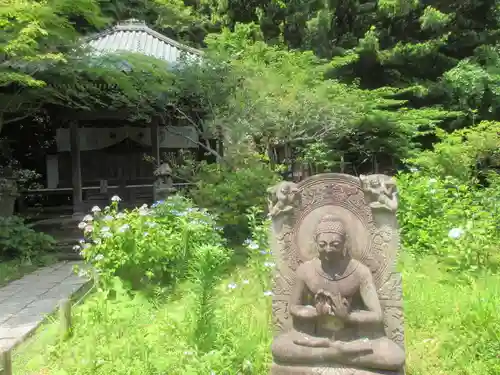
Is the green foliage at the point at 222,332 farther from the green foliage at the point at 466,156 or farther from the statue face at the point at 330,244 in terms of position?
the green foliage at the point at 466,156

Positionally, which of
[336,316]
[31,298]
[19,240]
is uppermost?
[336,316]

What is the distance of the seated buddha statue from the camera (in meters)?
3.23

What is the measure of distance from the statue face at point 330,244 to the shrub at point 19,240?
6.90m

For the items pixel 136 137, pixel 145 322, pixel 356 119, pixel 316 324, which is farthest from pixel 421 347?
pixel 136 137

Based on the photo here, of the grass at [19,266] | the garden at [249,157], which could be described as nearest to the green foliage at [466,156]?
the garden at [249,157]

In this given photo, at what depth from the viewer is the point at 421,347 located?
4.09 m

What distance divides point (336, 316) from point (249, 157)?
6.52 m

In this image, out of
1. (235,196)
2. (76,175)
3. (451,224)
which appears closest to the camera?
(451,224)

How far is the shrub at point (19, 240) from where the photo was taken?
8555 millimetres

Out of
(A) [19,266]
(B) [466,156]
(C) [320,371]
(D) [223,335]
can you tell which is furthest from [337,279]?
(B) [466,156]

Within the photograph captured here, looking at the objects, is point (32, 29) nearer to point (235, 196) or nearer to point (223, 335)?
point (235, 196)

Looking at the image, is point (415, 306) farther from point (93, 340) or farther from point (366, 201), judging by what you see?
point (93, 340)

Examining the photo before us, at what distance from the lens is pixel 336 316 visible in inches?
129

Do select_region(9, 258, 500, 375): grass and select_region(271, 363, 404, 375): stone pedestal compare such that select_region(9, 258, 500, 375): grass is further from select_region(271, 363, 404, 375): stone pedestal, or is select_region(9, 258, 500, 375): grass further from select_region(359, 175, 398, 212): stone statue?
select_region(359, 175, 398, 212): stone statue
